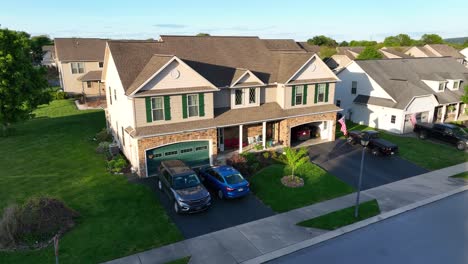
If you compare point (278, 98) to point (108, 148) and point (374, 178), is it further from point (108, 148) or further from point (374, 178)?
point (108, 148)

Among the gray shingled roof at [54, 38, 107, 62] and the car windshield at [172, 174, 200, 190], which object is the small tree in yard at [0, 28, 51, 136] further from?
the gray shingled roof at [54, 38, 107, 62]

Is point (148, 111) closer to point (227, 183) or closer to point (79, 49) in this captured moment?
point (227, 183)

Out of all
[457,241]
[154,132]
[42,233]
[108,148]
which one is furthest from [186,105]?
[457,241]

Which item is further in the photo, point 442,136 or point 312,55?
point 442,136

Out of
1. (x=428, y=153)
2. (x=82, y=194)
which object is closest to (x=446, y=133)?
(x=428, y=153)

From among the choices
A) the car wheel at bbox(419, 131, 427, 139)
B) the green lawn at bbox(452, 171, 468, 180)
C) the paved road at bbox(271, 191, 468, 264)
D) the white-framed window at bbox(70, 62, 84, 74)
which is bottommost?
the paved road at bbox(271, 191, 468, 264)

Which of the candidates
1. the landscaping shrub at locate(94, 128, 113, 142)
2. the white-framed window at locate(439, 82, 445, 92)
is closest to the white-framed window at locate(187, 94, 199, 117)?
the landscaping shrub at locate(94, 128, 113, 142)
